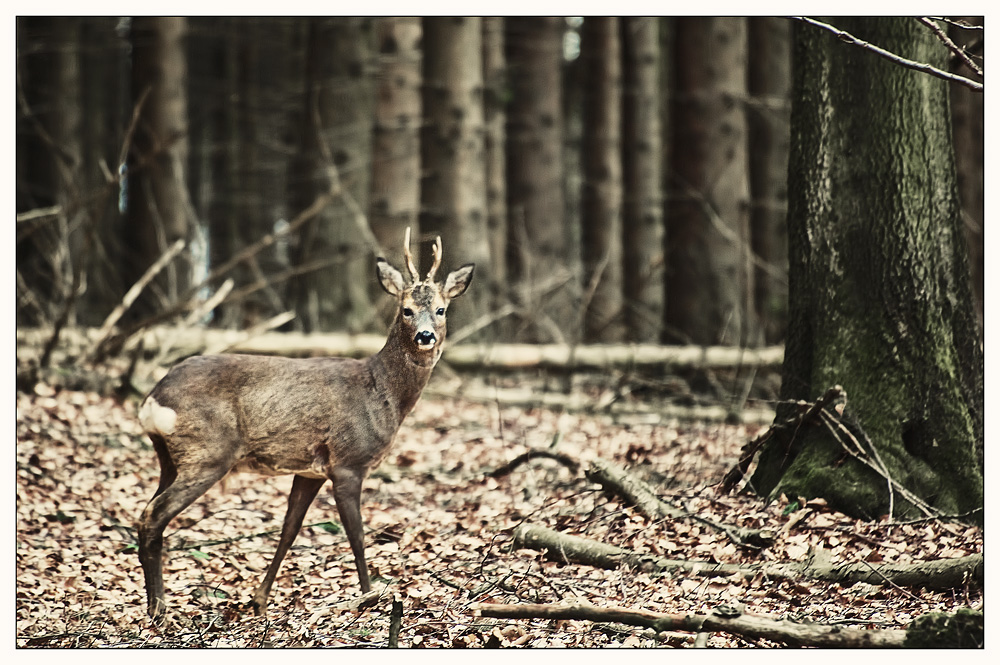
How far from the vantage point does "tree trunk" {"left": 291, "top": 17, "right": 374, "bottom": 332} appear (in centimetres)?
1130

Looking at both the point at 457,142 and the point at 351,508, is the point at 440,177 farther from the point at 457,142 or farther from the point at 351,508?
the point at 351,508

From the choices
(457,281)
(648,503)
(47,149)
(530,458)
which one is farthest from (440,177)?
(47,149)

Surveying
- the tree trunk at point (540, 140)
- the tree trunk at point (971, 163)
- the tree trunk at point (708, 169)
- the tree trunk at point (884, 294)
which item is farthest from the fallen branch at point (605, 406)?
the tree trunk at point (540, 140)

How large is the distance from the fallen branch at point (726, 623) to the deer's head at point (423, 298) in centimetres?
130

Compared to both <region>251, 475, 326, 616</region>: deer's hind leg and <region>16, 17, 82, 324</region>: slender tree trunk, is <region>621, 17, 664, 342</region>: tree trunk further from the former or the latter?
<region>251, 475, 326, 616</region>: deer's hind leg

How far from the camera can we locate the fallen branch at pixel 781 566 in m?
5.41

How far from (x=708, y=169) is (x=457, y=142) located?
9.87 feet

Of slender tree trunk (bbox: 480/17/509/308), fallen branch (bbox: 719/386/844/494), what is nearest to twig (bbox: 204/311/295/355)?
fallen branch (bbox: 719/386/844/494)

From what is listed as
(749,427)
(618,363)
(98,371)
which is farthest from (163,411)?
(618,363)

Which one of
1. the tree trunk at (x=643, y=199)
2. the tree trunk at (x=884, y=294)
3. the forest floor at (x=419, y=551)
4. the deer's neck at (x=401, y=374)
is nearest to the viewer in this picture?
the forest floor at (x=419, y=551)

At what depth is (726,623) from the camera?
4.84 m

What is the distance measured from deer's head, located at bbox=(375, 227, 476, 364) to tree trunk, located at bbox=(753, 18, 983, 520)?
7.55 feet

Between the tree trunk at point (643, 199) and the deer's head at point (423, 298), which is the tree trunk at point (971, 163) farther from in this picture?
the deer's head at point (423, 298)

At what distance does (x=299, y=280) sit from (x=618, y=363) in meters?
4.64
